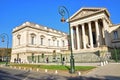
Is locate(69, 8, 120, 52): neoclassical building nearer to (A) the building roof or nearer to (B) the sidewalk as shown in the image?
(A) the building roof

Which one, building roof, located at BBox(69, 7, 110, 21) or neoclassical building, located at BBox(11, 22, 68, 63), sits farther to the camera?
neoclassical building, located at BBox(11, 22, 68, 63)

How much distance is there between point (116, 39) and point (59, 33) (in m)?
25.0

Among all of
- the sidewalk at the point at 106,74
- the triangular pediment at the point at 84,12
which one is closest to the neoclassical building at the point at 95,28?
the triangular pediment at the point at 84,12

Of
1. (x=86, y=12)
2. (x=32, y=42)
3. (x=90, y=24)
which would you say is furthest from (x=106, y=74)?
(x=32, y=42)

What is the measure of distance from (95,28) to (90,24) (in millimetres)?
3043

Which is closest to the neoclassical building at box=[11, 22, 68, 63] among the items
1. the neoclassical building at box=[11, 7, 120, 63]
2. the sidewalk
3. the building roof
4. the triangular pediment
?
the neoclassical building at box=[11, 7, 120, 63]

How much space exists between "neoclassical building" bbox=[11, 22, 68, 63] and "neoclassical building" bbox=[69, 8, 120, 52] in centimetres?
844

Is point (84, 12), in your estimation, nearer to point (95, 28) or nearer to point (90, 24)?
point (90, 24)

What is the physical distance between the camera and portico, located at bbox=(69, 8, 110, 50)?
137 feet

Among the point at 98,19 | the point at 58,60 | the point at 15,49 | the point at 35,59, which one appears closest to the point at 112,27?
the point at 98,19

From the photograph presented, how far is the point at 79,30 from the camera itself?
50.3 metres

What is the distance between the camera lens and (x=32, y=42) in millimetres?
50250

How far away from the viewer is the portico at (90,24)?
4178 centimetres

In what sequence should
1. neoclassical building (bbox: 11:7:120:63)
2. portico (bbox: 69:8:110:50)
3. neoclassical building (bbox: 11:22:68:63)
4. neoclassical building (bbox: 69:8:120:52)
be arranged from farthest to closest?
neoclassical building (bbox: 11:22:68:63)
neoclassical building (bbox: 11:7:120:63)
neoclassical building (bbox: 69:8:120:52)
portico (bbox: 69:8:110:50)
